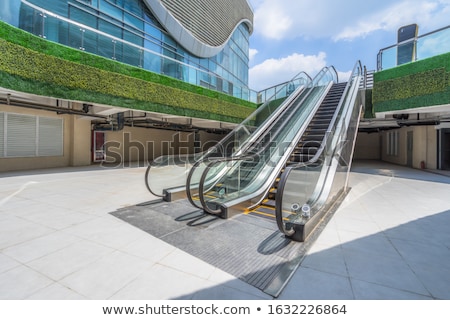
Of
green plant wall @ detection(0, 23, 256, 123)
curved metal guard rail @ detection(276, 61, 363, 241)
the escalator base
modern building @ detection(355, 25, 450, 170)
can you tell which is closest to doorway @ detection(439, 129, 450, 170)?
modern building @ detection(355, 25, 450, 170)

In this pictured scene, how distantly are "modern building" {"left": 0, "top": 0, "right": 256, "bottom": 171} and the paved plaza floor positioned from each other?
16.3 feet

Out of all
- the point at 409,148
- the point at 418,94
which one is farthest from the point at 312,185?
the point at 409,148


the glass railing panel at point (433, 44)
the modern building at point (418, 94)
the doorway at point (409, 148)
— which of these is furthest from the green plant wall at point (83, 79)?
the doorway at point (409, 148)

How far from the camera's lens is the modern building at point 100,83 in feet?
23.7

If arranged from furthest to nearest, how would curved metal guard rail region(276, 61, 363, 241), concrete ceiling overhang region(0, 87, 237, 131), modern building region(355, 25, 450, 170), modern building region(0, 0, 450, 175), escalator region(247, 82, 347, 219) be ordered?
concrete ceiling overhang region(0, 87, 237, 131), modern building region(355, 25, 450, 170), modern building region(0, 0, 450, 175), escalator region(247, 82, 347, 219), curved metal guard rail region(276, 61, 363, 241)

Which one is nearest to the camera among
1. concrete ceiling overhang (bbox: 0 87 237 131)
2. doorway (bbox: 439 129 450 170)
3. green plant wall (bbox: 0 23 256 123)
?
green plant wall (bbox: 0 23 256 123)

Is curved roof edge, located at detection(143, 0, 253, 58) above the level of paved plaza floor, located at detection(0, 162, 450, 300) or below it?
above

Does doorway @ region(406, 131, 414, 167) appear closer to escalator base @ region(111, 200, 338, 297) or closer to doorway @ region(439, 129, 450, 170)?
doorway @ region(439, 129, 450, 170)

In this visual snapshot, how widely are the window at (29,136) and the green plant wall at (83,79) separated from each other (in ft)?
12.0

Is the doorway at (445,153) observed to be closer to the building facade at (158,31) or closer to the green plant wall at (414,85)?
the green plant wall at (414,85)

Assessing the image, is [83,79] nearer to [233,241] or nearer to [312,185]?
[233,241]

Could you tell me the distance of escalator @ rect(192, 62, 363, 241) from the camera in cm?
357

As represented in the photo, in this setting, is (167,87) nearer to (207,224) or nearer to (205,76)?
(205,76)
